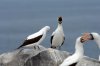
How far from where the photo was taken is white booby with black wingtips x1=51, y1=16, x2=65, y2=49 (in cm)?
3694

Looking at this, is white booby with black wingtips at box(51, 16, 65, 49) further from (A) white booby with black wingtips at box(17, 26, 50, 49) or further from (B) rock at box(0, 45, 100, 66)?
(B) rock at box(0, 45, 100, 66)

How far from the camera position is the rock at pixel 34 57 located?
33.6 meters

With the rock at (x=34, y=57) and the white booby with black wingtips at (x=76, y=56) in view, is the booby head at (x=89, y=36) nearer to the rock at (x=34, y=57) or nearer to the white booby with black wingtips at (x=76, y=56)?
the white booby with black wingtips at (x=76, y=56)

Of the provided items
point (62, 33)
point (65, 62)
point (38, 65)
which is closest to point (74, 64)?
point (65, 62)

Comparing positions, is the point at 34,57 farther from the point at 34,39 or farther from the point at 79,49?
the point at 79,49

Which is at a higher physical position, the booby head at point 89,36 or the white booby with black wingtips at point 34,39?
the booby head at point 89,36

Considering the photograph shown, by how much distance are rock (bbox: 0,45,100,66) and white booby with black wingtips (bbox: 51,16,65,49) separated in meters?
2.64

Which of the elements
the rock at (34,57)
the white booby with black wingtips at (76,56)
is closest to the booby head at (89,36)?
the white booby with black wingtips at (76,56)

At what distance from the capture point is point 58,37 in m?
37.1

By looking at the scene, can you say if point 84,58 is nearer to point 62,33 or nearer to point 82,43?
point 82,43

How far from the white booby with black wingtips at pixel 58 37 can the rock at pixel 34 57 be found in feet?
8.67

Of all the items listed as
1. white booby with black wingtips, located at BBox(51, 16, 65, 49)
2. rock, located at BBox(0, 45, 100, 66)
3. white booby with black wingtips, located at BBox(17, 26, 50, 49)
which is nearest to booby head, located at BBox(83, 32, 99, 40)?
rock, located at BBox(0, 45, 100, 66)

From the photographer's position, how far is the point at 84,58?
109 ft

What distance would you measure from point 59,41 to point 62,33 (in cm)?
51
